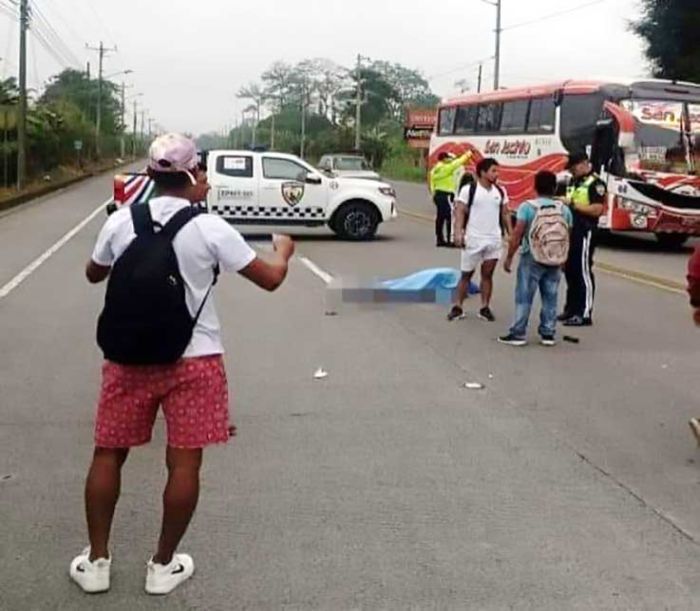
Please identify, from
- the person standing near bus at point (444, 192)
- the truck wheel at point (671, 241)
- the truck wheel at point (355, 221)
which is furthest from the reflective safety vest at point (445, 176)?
the truck wheel at point (671, 241)

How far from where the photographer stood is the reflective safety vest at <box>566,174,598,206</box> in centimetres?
1073

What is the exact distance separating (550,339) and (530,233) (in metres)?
0.99

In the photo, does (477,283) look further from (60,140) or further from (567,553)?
(60,140)

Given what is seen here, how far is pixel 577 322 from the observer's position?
35.9 feet

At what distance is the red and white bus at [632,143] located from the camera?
760 inches

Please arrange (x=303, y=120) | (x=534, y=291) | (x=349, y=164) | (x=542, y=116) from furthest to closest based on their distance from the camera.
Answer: (x=303, y=120), (x=349, y=164), (x=542, y=116), (x=534, y=291)

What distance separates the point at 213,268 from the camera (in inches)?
161

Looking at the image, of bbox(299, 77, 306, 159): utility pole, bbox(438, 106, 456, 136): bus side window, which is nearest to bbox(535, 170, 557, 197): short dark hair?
bbox(438, 106, 456, 136): bus side window

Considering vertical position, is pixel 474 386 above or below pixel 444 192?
below

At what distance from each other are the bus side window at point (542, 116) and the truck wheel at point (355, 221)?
440cm

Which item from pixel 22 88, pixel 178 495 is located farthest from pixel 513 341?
pixel 22 88

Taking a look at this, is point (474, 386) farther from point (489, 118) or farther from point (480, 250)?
→ point (489, 118)

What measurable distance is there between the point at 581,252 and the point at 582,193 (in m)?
0.64

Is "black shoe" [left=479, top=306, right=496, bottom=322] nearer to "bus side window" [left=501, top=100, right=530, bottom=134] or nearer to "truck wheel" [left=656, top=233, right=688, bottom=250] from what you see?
"truck wheel" [left=656, top=233, right=688, bottom=250]
